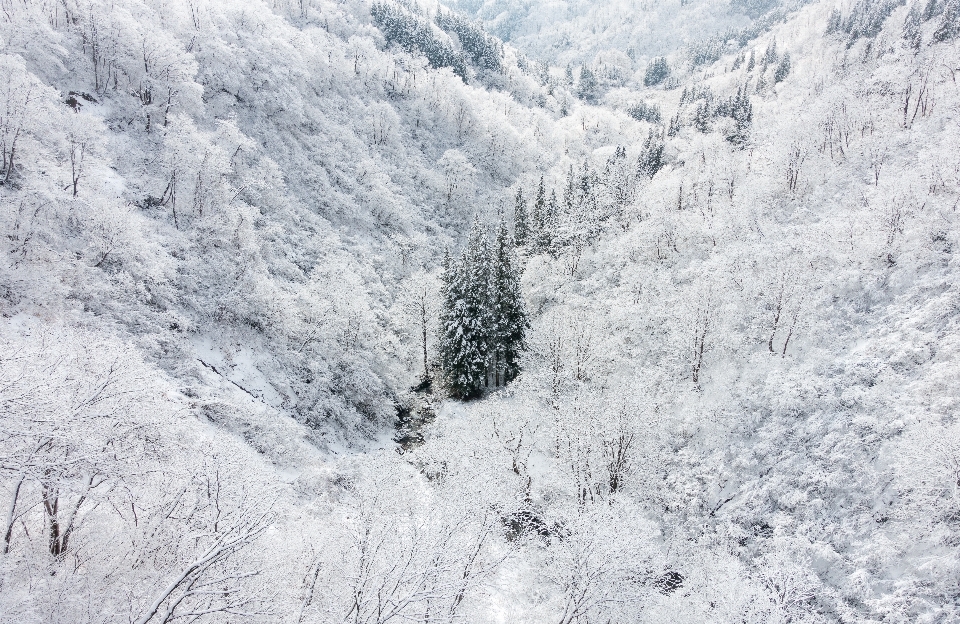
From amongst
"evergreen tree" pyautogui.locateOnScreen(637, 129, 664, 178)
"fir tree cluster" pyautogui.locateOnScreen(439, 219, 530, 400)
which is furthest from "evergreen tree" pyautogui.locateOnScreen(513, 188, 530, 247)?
"fir tree cluster" pyautogui.locateOnScreen(439, 219, 530, 400)

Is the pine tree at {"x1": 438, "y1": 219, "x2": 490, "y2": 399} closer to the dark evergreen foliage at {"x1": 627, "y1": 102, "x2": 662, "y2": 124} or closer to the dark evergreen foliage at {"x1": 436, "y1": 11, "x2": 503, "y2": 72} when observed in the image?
the dark evergreen foliage at {"x1": 436, "y1": 11, "x2": 503, "y2": 72}

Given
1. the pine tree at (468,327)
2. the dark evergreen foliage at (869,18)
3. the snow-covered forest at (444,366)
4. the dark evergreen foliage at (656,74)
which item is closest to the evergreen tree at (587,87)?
the dark evergreen foliage at (656,74)

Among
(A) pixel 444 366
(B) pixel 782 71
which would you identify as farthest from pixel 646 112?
(A) pixel 444 366

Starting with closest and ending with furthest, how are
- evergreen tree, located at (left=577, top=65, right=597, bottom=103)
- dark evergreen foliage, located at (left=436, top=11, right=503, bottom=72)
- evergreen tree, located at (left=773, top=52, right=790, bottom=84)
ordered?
evergreen tree, located at (left=773, top=52, right=790, bottom=84)
dark evergreen foliage, located at (left=436, top=11, right=503, bottom=72)
evergreen tree, located at (left=577, top=65, right=597, bottom=103)

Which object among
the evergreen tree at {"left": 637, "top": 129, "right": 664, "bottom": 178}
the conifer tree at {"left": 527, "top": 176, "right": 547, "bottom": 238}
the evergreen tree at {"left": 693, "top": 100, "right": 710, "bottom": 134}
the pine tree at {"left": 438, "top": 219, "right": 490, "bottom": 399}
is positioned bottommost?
the pine tree at {"left": 438, "top": 219, "right": 490, "bottom": 399}

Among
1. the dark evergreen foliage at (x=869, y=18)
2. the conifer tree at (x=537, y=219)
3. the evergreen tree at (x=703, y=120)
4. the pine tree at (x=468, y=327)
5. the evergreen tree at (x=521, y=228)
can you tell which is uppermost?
the dark evergreen foliage at (x=869, y=18)

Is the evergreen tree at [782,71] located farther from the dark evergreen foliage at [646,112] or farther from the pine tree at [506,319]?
the pine tree at [506,319]

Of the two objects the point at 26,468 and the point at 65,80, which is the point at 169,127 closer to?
the point at 65,80

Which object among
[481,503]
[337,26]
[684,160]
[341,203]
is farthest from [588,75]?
[481,503]

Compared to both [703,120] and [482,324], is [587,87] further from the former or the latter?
[482,324]
